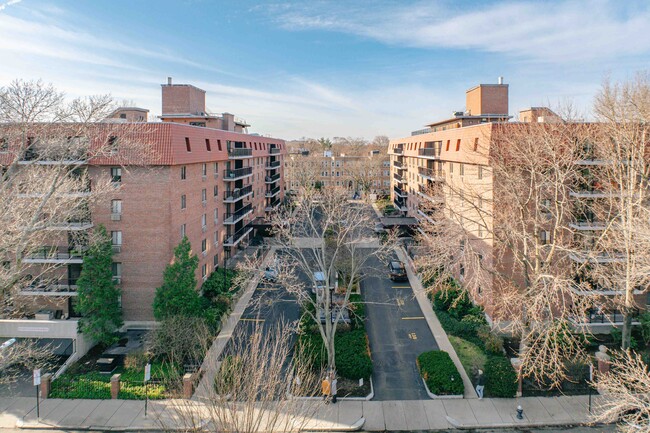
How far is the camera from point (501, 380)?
17.8 m

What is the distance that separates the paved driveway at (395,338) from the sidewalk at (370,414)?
1183 millimetres

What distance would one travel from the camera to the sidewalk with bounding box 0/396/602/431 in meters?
16.2

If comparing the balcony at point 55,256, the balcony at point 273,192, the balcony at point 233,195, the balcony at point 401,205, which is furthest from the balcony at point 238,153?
the balcony at point 401,205

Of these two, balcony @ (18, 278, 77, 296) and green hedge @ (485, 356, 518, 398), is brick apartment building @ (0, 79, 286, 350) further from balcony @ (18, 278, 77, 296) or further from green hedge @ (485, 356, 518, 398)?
green hedge @ (485, 356, 518, 398)

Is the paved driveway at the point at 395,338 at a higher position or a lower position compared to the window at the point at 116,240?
lower

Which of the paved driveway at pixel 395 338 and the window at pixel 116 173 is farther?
the window at pixel 116 173

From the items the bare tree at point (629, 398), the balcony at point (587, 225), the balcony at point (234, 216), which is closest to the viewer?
the bare tree at point (629, 398)

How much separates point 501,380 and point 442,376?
7.89 feet

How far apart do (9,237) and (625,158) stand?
2927 centimetres

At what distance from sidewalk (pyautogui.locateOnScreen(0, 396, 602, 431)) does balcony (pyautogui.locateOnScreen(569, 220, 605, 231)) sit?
9283 mm

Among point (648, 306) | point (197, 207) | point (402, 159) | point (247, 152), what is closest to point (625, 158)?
point (648, 306)

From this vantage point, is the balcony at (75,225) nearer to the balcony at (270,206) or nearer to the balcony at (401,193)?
the balcony at (270,206)

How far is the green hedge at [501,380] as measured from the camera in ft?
58.5

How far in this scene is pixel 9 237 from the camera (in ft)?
58.6
